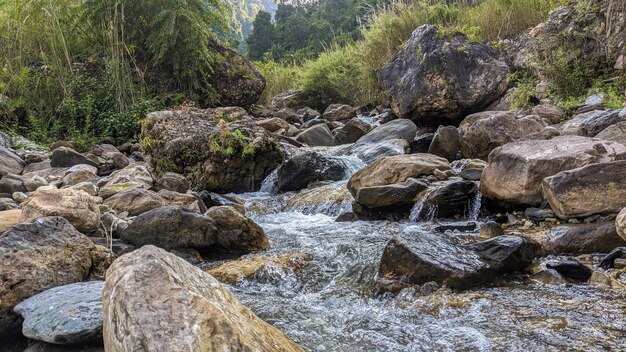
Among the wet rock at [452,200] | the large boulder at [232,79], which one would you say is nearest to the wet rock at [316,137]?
the large boulder at [232,79]

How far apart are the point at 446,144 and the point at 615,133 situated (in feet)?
8.00

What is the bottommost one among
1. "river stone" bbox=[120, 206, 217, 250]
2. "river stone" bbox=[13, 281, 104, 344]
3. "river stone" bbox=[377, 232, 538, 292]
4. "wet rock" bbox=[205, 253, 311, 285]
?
"wet rock" bbox=[205, 253, 311, 285]

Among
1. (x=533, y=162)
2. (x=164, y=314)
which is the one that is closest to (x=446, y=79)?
(x=533, y=162)

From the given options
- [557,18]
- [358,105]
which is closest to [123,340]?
[557,18]

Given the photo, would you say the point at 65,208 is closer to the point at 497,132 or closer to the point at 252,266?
the point at 252,266

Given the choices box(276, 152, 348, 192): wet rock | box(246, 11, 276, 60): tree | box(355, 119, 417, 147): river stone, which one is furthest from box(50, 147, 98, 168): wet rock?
box(246, 11, 276, 60): tree

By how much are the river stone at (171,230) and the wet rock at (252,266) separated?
384 millimetres

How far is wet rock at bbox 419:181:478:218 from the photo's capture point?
477 cm

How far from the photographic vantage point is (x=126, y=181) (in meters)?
5.68

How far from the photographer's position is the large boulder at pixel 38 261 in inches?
95.9

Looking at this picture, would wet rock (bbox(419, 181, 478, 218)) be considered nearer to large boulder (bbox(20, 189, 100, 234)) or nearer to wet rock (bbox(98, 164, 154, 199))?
large boulder (bbox(20, 189, 100, 234))

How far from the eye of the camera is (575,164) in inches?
162

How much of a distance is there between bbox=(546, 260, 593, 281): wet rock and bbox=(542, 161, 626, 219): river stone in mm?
726

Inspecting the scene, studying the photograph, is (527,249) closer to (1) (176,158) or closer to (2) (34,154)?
(1) (176,158)
